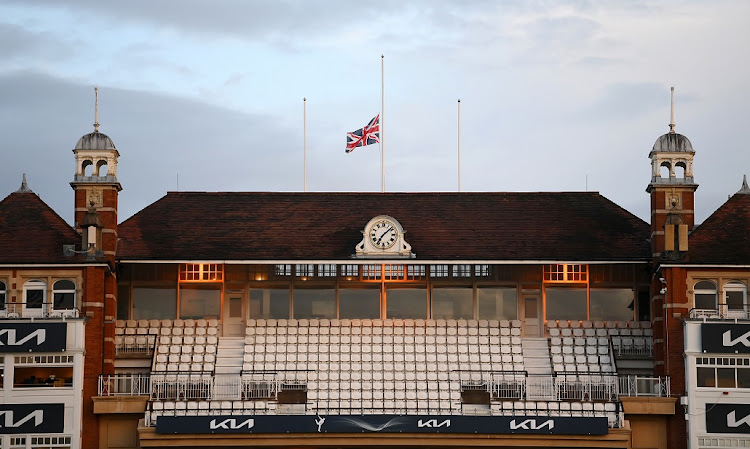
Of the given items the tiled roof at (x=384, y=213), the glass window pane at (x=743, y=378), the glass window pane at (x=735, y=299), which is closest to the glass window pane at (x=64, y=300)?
the tiled roof at (x=384, y=213)

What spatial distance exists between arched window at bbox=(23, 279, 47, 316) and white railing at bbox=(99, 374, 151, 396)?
396 cm

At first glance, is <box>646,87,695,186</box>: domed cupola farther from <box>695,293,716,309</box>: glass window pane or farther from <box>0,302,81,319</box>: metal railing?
<box>0,302,81,319</box>: metal railing

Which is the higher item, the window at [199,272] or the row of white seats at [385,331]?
the window at [199,272]

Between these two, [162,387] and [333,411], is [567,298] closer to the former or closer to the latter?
[333,411]

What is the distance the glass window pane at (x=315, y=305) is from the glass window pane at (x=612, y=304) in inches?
450

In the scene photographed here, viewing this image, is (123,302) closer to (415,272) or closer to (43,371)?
(43,371)

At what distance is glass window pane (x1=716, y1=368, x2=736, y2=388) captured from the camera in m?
56.4

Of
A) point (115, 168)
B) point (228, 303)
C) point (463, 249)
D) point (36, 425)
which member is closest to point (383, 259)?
point (463, 249)

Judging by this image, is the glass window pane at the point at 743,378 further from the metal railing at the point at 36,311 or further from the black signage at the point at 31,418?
the black signage at the point at 31,418

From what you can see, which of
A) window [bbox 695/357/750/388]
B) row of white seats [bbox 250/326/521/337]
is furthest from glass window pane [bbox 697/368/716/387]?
row of white seats [bbox 250/326/521/337]

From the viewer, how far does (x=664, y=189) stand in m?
59.3

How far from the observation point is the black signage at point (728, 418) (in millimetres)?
55906

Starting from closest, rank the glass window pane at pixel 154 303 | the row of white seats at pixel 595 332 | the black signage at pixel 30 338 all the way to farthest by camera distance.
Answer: the black signage at pixel 30 338, the row of white seats at pixel 595 332, the glass window pane at pixel 154 303

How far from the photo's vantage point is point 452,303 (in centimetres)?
6281
